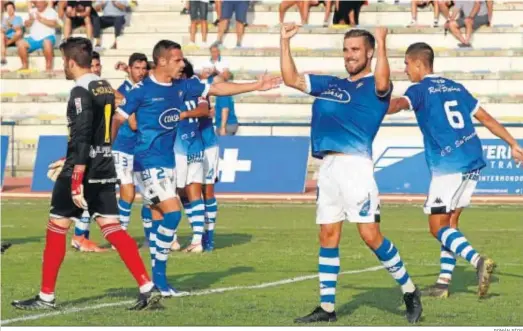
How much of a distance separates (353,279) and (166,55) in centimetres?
323

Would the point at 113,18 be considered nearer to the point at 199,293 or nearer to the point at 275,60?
the point at 275,60

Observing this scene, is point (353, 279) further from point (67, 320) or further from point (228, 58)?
point (228, 58)

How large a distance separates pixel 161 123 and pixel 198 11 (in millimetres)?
22247

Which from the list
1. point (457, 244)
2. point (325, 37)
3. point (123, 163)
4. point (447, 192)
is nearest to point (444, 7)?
point (325, 37)

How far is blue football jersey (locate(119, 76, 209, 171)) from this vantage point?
45.1 ft

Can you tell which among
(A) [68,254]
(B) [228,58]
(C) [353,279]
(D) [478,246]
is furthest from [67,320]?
(B) [228,58]

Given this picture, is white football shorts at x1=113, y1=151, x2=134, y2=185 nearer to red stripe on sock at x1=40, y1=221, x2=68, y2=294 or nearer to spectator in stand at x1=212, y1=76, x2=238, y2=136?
red stripe on sock at x1=40, y1=221, x2=68, y2=294

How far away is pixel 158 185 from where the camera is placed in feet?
44.8

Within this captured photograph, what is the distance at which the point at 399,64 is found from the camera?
34.4 metres

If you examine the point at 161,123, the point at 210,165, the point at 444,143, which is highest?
the point at 161,123

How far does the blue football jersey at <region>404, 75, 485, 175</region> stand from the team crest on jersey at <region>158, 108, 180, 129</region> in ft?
7.84

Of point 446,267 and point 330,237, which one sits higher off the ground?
point 330,237

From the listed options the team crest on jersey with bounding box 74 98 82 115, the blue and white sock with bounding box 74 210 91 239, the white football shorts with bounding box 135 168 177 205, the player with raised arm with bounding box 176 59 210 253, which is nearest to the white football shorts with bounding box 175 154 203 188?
the player with raised arm with bounding box 176 59 210 253
